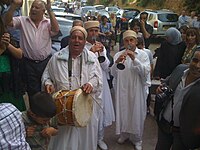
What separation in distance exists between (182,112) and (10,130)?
83.8 inches

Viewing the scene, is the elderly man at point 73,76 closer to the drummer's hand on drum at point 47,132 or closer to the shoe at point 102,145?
the drummer's hand on drum at point 47,132

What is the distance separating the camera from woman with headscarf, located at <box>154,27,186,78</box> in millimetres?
6793

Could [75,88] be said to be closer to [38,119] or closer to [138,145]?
[38,119]

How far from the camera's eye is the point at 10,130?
1.83 meters

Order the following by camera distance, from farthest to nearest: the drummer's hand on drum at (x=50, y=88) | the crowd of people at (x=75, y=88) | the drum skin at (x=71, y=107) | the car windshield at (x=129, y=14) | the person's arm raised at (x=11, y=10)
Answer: the car windshield at (x=129, y=14), the person's arm raised at (x=11, y=10), the drummer's hand on drum at (x=50, y=88), the drum skin at (x=71, y=107), the crowd of people at (x=75, y=88)

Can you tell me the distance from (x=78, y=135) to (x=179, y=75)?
1.41 meters

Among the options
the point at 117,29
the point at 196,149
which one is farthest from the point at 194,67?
the point at 117,29

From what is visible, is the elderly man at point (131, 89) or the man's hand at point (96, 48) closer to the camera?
the man's hand at point (96, 48)

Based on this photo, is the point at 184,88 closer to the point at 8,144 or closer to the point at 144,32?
the point at 8,144

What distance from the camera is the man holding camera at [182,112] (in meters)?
3.38

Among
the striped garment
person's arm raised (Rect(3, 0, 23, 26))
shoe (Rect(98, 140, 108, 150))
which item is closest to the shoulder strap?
shoe (Rect(98, 140, 108, 150))

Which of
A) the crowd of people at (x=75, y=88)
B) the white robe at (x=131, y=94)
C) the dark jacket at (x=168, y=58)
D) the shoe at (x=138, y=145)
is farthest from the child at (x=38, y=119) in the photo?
the dark jacket at (x=168, y=58)

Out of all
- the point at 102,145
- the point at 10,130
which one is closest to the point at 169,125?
the point at 102,145

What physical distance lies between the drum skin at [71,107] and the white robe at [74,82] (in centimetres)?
31
